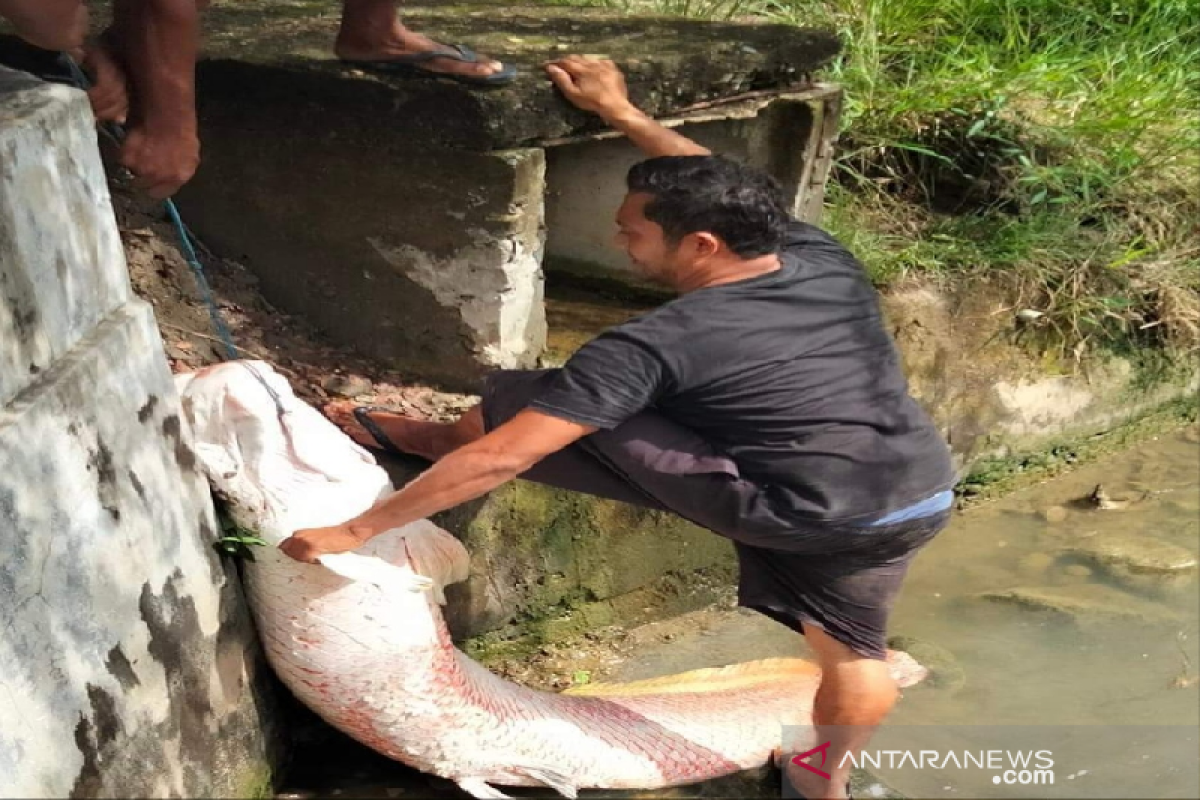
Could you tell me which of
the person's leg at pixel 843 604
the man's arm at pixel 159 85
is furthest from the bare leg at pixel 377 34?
the person's leg at pixel 843 604

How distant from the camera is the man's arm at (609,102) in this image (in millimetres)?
3340

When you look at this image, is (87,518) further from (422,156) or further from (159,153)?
(422,156)

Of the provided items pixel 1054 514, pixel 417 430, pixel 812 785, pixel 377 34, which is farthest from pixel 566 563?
pixel 1054 514

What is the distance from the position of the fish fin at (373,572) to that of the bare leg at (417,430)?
38cm

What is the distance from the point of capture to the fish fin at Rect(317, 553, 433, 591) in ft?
9.46

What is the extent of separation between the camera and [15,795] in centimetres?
216

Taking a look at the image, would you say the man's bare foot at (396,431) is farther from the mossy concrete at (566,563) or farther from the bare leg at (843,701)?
the bare leg at (843,701)

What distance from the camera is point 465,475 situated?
2732 mm

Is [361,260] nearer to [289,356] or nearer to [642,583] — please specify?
[289,356]

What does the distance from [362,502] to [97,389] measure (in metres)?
0.79

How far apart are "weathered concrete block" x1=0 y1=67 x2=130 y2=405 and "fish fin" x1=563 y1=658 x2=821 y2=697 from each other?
1.83 metres

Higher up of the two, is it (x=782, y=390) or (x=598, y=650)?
(x=782, y=390)

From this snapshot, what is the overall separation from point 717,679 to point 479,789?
828mm

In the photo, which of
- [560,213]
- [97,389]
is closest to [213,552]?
[97,389]
